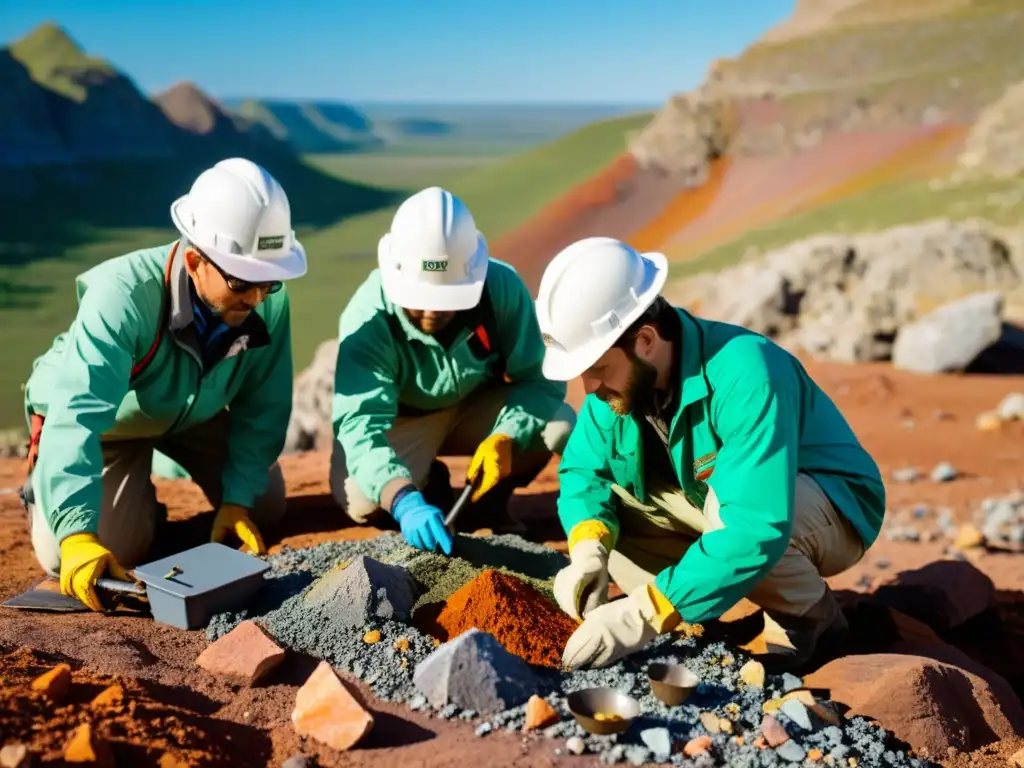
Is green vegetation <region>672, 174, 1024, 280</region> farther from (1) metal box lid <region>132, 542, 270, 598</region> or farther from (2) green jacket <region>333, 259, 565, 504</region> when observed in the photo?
(1) metal box lid <region>132, 542, 270, 598</region>

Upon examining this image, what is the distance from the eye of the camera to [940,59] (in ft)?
55.5

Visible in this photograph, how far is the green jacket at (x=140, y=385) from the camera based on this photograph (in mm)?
3336

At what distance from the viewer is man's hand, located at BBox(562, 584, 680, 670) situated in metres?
2.78

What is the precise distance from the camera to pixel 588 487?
11.0 feet

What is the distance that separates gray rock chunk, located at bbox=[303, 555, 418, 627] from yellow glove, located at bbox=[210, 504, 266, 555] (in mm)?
897

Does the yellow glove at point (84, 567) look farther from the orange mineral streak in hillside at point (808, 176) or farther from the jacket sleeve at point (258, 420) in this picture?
the orange mineral streak in hillside at point (808, 176)

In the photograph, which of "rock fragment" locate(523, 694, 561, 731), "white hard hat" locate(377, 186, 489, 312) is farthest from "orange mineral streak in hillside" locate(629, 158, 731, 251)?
"rock fragment" locate(523, 694, 561, 731)

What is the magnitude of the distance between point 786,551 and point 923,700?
592 millimetres

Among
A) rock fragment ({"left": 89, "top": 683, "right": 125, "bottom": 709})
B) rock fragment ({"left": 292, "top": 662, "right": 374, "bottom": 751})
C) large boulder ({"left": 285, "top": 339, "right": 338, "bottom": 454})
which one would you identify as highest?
rock fragment ({"left": 89, "top": 683, "right": 125, "bottom": 709})

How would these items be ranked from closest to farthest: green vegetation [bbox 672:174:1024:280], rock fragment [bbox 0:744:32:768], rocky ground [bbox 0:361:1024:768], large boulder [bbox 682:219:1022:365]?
rock fragment [bbox 0:744:32:768] → rocky ground [bbox 0:361:1024:768] → large boulder [bbox 682:219:1022:365] → green vegetation [bbox 672:174:1024:280]

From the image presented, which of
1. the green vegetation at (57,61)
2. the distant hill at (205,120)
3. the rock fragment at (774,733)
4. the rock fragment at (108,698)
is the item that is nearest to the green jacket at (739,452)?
the rock fragment at (774,733)

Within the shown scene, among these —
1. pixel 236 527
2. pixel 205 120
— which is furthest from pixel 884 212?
pixel 205 120

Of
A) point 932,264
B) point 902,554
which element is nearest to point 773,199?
point 932,264

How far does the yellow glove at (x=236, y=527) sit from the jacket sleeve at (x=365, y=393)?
0.51 meters
